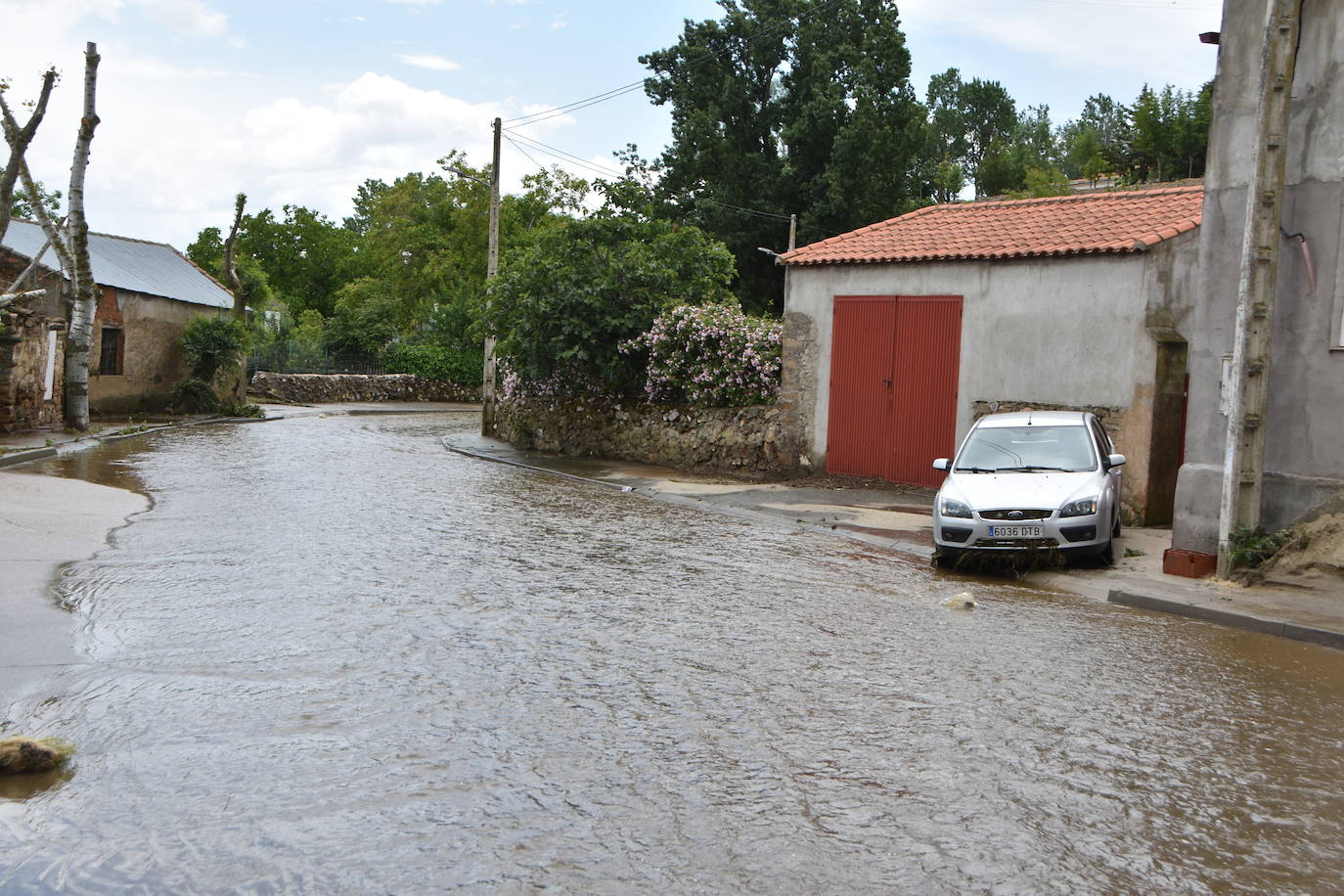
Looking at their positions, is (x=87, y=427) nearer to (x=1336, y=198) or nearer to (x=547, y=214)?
(x=1336, y=198)

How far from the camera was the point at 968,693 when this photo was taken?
668 cm

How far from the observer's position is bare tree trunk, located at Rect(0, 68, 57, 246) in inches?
934

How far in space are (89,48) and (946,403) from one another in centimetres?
1953

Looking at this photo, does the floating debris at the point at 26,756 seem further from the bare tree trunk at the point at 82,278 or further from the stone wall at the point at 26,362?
the bare tree trunk at the point at 82,278

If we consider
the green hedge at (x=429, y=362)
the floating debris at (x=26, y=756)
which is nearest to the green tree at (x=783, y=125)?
the green hedge at (x=429, y=362)

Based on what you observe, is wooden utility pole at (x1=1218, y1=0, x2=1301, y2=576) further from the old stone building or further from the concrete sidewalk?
the old stone building

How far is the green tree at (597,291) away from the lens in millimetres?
22219

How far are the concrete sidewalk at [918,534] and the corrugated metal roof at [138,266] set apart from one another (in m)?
13.3

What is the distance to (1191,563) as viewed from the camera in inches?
439

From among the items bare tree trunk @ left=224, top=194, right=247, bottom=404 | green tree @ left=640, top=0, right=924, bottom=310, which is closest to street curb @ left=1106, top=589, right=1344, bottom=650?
bare tree trunk @ left=224, top=194, right=247, bottom=404

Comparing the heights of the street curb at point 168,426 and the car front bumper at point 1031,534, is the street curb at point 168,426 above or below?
below

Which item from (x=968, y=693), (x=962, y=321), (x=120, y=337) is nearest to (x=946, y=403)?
(x=962, y=321)

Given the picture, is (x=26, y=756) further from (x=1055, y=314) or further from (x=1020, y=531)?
(x=1055, y=314)

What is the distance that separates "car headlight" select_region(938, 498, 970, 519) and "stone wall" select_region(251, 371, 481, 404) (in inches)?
1490
